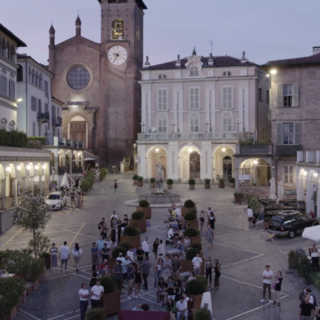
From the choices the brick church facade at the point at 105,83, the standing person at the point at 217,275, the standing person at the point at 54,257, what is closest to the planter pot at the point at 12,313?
the standing person at the point at 54,257

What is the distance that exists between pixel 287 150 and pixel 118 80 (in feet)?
119

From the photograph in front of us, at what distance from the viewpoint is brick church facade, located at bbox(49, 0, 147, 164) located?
2714 inches

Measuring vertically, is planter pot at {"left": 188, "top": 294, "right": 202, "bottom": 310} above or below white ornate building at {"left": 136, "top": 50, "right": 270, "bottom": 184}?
below

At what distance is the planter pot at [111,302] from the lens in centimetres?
1324

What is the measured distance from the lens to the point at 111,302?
13.4 m

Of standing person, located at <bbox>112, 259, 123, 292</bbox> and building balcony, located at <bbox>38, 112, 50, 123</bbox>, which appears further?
building balcony, located at <bbox>38, 112, 50, 123</bbox>

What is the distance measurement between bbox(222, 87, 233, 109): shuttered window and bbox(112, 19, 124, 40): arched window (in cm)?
2367

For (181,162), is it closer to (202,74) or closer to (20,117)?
(202,74)

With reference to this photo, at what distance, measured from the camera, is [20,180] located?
32.6 metres

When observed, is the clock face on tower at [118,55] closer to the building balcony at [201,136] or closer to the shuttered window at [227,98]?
the building balcony at [201,136]

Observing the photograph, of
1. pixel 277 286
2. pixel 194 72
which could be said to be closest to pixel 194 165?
pixel 194 72

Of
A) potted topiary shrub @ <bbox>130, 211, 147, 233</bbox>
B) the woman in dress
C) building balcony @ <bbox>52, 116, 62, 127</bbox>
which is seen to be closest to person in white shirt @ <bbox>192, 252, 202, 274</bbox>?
the woman in dress

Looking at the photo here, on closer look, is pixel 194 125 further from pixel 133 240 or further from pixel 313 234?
pixel 313 234

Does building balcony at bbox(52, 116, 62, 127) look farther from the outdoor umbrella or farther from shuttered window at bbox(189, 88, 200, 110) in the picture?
the outdoor umbrella
